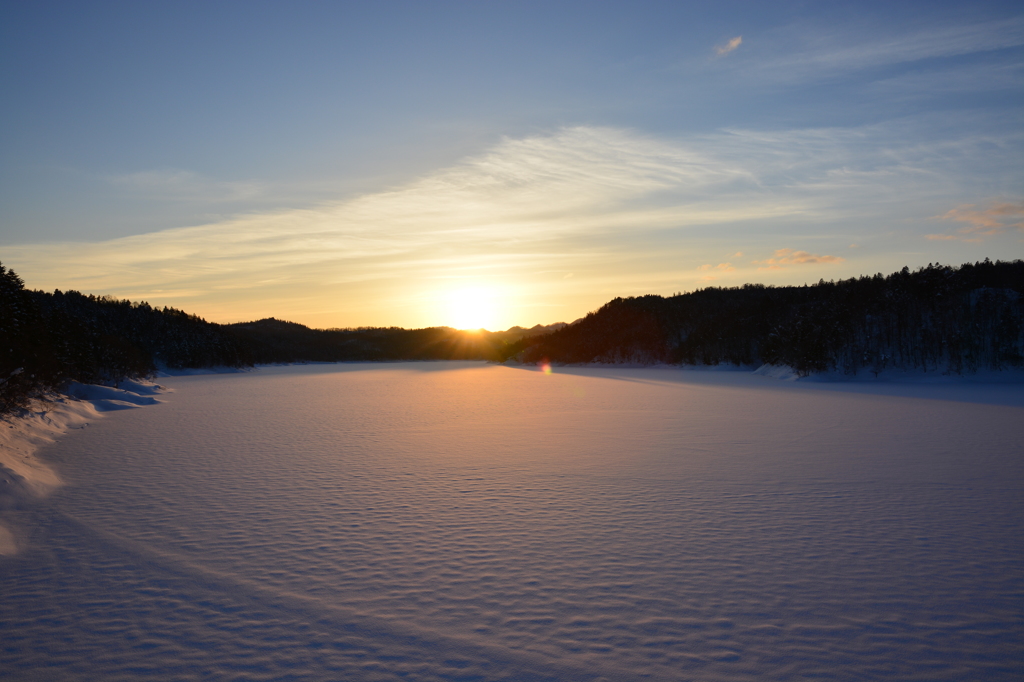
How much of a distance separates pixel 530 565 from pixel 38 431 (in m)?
22.5

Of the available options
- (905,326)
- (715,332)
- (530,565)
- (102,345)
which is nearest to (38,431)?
(530,565)

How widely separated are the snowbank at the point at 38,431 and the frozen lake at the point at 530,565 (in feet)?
2.17

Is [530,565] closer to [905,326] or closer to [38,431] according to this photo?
[38,431]

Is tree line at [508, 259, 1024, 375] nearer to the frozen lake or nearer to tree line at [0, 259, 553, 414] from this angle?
the frozen lake

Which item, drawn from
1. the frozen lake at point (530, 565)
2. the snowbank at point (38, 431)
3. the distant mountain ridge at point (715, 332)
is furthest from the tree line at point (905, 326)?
the snowbank at point (38, 431)

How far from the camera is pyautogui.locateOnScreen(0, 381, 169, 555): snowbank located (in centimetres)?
1221

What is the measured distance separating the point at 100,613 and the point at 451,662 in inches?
182

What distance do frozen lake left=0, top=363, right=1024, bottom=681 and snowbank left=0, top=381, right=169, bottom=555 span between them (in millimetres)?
661

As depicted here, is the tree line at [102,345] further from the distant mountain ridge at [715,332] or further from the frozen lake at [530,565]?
the frozen lake at [530,565]

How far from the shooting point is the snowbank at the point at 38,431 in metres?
12.2

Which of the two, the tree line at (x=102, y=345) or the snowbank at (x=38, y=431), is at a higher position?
the tree line at (x=102, y=345)

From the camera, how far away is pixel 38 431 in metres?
20.9

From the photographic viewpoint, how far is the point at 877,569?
7.64 m

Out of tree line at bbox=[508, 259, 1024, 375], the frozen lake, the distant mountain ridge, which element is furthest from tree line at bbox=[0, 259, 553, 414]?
tree line at bbox=[508, 259, 1024, 375]
